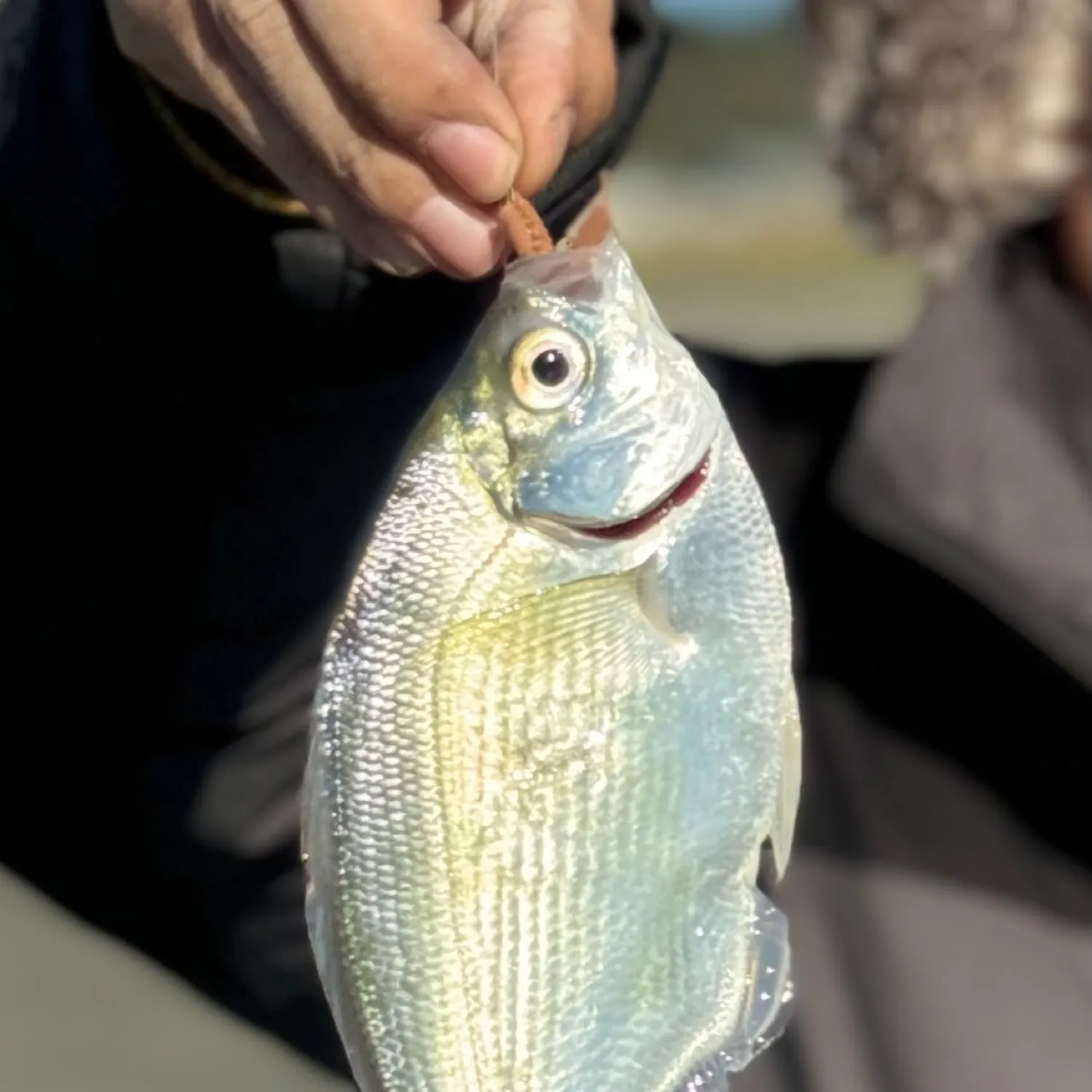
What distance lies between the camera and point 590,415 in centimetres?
57

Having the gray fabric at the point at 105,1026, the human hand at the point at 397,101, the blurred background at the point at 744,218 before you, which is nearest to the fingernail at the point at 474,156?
the human hand at the point at 397,101

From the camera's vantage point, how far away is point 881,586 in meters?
0.84

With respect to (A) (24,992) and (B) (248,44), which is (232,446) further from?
(A) (24,992)

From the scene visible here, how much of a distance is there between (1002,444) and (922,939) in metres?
0.30

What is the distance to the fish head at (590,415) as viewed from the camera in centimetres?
56

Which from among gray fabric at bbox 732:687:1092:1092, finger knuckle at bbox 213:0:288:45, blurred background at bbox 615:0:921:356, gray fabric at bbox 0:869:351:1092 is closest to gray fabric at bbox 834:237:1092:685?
gray fabric at bbox 732:687:1092:1092

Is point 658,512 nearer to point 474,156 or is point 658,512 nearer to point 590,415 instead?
point 590,415

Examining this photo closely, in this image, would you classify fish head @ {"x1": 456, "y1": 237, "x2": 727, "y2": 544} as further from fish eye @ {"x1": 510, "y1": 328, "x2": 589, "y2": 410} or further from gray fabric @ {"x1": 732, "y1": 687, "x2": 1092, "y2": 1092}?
gray fabric @ {"x1": 732, "y1": 687, "x2": 1092, "y2": 1092}

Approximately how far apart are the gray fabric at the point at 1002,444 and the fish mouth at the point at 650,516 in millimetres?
217

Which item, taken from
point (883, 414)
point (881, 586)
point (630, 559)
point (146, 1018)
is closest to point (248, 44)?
point (630, 559)

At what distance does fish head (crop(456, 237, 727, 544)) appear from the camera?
1.83ft

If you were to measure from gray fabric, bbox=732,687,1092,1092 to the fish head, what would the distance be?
0.34 metres

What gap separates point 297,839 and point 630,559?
1.35 ft

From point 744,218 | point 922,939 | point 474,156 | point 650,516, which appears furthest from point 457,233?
point 744,218
